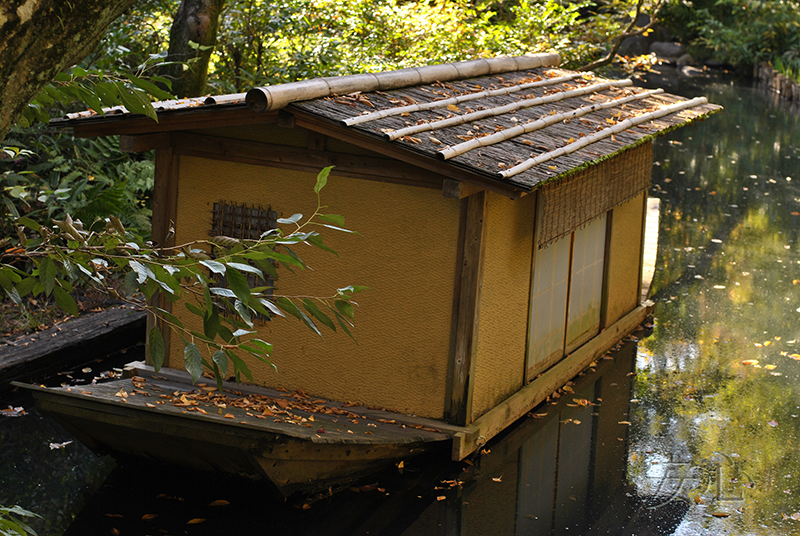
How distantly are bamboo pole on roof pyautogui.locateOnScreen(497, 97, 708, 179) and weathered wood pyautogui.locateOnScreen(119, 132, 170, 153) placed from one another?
2851 mm

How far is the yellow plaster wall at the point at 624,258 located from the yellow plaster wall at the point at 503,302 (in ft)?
→ 7.44

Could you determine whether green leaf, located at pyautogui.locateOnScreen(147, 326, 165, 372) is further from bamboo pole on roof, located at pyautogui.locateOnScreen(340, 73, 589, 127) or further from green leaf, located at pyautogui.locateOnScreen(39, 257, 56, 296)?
bamboo pole on roof, located at pyautogui.locateOnScreen(340, 73, 589, 127)

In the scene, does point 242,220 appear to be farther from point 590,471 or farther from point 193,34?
point 193,34

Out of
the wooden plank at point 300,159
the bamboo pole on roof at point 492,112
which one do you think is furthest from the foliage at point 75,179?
the bamboo pole on roof at point 492,112

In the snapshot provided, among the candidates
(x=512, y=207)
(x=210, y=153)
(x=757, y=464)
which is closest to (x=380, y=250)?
(x=512, y=207)

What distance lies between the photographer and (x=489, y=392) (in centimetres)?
666

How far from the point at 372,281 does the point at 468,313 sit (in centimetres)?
79

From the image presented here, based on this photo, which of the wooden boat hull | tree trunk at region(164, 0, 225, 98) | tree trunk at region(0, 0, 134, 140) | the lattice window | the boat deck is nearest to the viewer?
tree trunk at region(0, 0, 134, 140)

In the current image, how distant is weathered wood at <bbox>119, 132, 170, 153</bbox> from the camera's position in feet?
20.7

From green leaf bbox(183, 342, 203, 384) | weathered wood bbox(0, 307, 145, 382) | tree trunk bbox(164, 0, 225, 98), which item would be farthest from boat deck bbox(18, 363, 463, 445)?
tree trunk bbox(164, 0, 225, 98)

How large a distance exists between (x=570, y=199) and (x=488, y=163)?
179 centimetres

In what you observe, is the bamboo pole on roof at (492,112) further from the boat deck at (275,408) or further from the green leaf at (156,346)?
the green leaf at (156,346)

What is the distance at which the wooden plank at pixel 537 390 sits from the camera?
6.23m

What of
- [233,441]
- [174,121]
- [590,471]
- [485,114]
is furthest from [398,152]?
[590,471]
